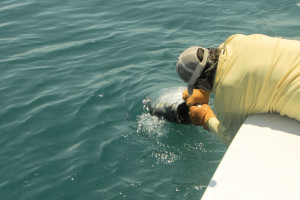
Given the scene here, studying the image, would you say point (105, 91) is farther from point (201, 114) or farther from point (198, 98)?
point (201, 114)

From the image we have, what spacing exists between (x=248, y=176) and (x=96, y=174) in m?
2.47

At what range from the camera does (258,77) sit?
11.6ft

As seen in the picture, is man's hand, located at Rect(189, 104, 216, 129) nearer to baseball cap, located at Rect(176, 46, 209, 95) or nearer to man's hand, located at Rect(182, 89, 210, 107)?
man's hand, located at Rect(182, 89, 210, 107)

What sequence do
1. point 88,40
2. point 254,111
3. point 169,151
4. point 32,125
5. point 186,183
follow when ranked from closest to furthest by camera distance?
point 254,111, point 186,183, point 169,151, point 32,125, point 88,40

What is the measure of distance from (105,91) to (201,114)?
2.74 metres

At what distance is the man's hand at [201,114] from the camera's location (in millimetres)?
4758

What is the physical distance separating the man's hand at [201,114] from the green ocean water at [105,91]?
69 cm

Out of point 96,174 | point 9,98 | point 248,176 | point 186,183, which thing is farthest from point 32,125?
point 248,176

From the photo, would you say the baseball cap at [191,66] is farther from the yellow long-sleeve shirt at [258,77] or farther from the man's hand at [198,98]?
the man's hand at [198,98]

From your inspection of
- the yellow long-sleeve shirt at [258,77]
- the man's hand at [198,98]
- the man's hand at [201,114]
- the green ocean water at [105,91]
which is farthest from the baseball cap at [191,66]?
the green ocean water at [105,91]

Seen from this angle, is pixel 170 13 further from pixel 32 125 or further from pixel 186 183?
pixel 186 183

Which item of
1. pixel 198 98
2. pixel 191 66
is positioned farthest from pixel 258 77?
pixel 198 98

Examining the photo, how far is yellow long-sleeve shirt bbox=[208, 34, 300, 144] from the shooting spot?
3.49m

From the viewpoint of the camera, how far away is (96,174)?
5238mm
